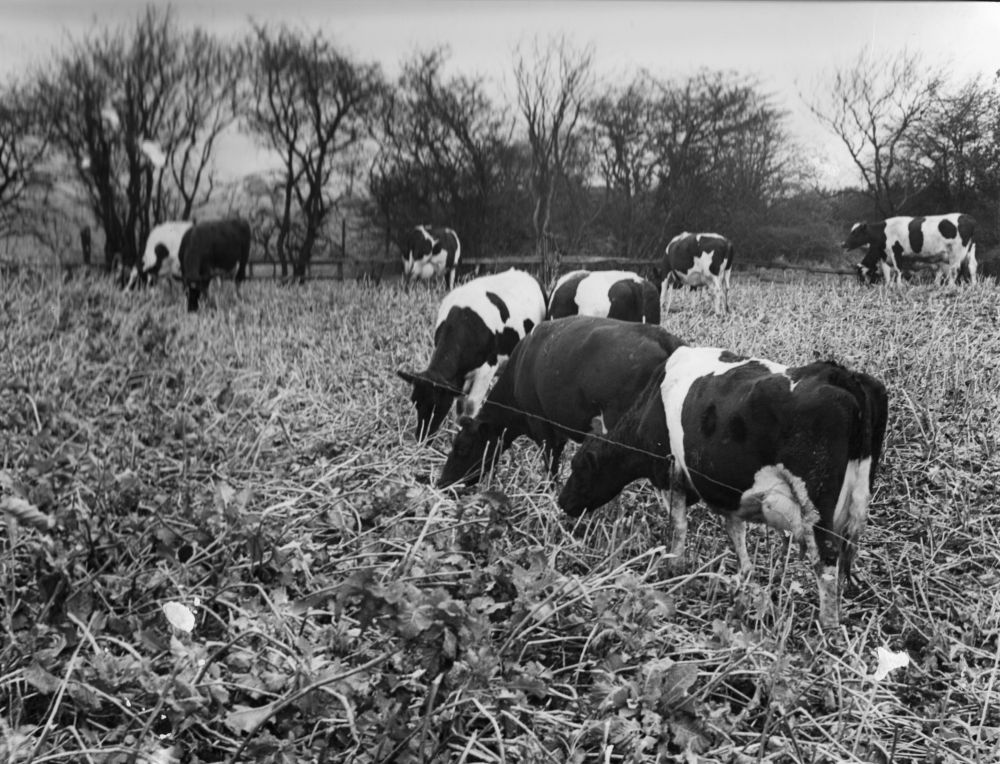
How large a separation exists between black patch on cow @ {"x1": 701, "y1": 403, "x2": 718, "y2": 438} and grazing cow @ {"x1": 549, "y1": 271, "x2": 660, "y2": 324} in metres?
1.40

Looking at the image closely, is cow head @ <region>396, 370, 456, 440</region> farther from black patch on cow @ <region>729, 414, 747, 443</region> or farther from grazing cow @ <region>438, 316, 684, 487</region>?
black patch on cow @ <region>729, 414, 747, 443</region>

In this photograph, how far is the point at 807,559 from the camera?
2.34m

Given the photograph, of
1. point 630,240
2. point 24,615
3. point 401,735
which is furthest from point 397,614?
point 630,240

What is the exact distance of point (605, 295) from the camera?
402cm

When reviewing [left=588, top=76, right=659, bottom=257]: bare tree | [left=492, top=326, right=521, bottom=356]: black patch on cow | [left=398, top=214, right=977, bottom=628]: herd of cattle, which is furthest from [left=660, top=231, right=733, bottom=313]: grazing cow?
[left=492, top=326, right=521, bottom=356]: black patch on cow

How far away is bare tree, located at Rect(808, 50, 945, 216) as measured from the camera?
2922 millimetres

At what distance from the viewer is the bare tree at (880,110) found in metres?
2.92

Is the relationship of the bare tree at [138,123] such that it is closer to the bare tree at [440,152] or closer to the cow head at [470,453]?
the bare tree at [440,152]

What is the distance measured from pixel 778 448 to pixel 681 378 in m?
0.47

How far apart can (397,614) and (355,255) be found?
2.07 metres

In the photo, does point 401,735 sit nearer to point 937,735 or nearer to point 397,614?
point 397,614

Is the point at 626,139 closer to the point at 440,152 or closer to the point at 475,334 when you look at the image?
the point at 440,152

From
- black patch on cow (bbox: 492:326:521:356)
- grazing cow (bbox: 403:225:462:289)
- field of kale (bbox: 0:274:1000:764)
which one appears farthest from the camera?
black patch on cow (bbox: 492:326:521:356)

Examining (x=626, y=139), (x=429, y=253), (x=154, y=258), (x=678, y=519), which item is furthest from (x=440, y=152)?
(x=678, y=519)
